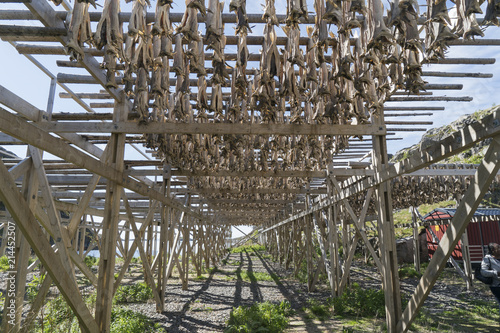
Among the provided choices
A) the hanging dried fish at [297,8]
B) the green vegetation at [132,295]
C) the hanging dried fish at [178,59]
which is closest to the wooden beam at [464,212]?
the hanging dried fish at [297,8]

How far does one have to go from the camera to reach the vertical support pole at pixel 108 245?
5.08 meters

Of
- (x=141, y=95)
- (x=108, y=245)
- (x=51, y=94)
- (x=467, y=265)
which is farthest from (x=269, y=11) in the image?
(x=467, y=265)

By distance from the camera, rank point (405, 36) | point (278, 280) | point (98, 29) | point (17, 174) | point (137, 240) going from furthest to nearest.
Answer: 1. point (278, 280)
2. point (137, 240)
3. point (17, 174)
4. point (98, 29)
5. point (405, 36)

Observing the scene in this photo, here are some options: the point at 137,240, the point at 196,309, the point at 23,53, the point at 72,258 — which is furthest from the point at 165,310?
the point at 23,53

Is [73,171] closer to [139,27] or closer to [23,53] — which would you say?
[23,53]

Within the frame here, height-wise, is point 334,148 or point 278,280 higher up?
point 334,148

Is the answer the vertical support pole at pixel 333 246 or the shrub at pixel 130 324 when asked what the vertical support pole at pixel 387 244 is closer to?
the vertical support pole at pixel 333 246

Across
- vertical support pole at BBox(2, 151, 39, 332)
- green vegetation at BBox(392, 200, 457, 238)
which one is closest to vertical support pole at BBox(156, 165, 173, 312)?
vertical support pole at BBox(2, 151, 39, 332)

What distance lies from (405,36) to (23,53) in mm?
5123

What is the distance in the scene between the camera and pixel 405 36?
10.6 ft

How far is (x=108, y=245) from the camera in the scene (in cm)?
536

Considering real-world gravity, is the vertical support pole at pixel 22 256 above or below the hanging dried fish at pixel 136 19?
below

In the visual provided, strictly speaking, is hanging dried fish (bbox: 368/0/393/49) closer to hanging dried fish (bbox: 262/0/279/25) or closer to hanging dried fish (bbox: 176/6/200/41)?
hanging dried fish (bbox: 262/0/279/25)

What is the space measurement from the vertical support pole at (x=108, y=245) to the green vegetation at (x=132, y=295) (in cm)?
548
